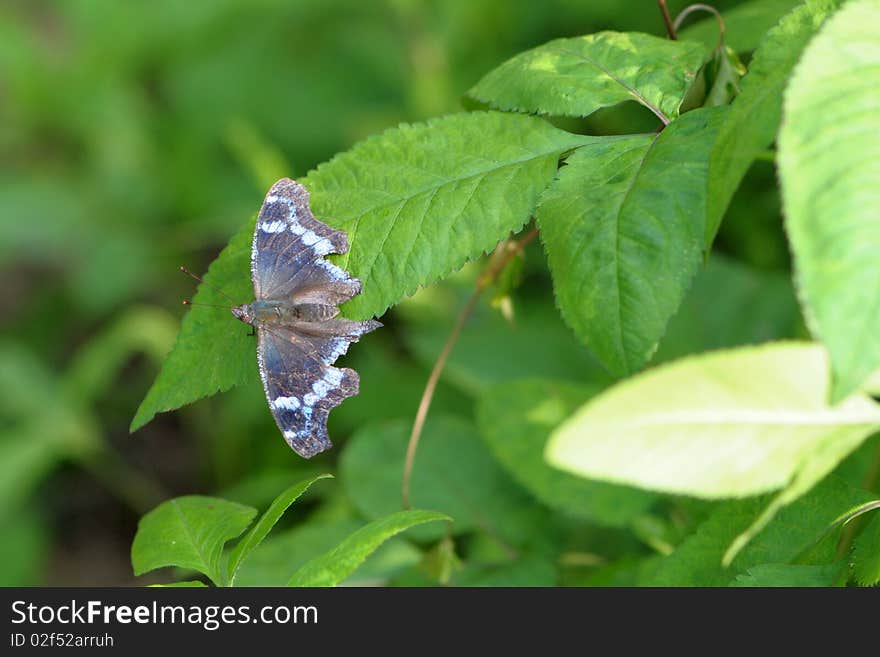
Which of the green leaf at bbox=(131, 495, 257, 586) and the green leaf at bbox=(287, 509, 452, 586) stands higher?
the green leaf at bbox=(131, 495, 257, 586)

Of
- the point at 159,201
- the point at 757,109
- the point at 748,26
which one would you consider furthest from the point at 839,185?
the point at 159,201

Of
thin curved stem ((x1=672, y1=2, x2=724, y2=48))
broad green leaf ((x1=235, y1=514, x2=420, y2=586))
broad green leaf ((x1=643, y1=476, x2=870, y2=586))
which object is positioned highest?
thin curved stem ((x1=672, y1=2, x2=724, y2=48))

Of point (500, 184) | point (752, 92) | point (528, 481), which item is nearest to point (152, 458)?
point (528, 481)

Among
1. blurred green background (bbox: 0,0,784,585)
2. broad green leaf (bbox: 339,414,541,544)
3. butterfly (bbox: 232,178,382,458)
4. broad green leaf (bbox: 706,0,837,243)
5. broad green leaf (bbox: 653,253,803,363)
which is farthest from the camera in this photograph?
blurred green background (bbox: 0,0,784,585)

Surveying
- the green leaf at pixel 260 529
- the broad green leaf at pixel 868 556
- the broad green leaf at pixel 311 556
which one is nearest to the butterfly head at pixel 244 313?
the green leaf at pixel 260 529

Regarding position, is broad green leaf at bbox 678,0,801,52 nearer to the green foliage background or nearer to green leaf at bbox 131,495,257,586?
the green foliage background

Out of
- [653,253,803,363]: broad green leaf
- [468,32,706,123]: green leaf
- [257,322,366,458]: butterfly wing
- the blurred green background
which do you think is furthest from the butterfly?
the blurred green background

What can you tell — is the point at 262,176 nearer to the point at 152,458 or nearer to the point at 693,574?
the point at 152,458

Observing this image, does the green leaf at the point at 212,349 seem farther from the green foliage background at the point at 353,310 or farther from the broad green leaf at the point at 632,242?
the broad green leaf at the point at 632,242
